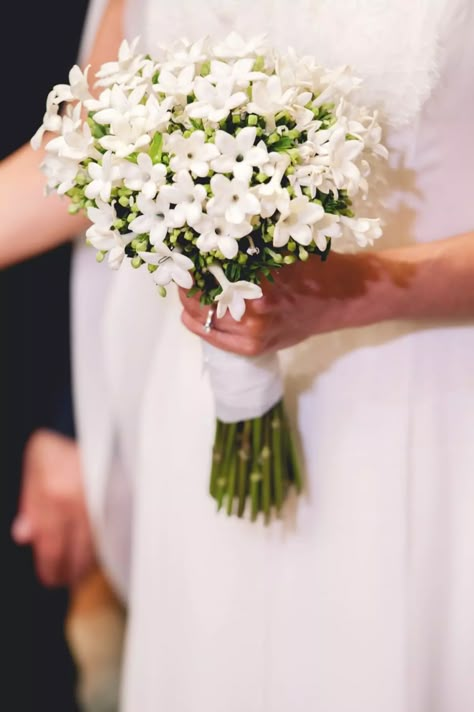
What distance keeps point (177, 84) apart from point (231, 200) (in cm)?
11

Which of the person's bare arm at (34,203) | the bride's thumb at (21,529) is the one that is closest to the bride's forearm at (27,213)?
the person's bare arm at (34,203)

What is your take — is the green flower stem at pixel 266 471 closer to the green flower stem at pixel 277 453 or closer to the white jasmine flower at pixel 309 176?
the green flower stem at pixel 277 453

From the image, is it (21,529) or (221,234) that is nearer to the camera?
(221,234)

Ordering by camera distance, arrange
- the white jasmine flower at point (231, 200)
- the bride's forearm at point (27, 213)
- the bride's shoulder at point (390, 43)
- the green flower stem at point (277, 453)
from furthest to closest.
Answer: the bride's forearm at point (27, 213) → the green flower stem at point (277, 453) → the bride's shoulder at point (390, 43) → the white jasmine flower at point (231, 200)

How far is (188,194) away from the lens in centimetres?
58

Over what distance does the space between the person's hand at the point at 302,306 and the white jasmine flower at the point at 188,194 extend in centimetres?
16

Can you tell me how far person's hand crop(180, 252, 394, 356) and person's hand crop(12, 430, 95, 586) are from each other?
0.70 meters

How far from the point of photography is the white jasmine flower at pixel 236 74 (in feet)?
1.98

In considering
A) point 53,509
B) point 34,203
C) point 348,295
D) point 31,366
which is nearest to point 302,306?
point 348,295

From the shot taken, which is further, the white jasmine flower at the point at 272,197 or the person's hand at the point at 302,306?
the person's hand at the point at 302,306

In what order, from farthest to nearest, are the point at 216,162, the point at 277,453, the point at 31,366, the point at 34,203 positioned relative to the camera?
the point at 31,366
the point at 34,203
the point at 277,453
the point at 216,162

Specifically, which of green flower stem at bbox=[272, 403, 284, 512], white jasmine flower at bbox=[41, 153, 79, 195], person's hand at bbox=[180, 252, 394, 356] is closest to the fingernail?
green flower stem at bbox=[272, 403, 284, 512]

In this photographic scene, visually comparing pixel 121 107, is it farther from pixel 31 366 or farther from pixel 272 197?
pixel 31 366

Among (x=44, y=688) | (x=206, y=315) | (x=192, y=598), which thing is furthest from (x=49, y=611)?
(x=206, y=315)
